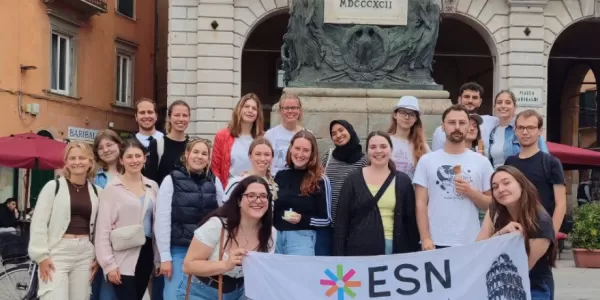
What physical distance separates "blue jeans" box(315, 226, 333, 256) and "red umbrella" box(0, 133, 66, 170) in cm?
1062

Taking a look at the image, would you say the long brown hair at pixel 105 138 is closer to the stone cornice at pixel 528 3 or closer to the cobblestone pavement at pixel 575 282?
the cobblestone pavement at pixel 575 282

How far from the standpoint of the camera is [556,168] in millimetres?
6430

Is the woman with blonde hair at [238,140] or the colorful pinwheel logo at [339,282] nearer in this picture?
the colorful pinwheel logo at [339,282]

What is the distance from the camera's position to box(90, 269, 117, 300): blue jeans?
6.56m

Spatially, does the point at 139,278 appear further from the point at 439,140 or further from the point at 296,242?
the point at 439,140

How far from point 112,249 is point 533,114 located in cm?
323

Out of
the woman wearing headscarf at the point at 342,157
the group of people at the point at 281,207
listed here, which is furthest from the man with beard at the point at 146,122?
the woman wearing headscarf at the point at 342,157

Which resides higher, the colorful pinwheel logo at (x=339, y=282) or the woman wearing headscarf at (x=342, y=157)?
the woman wearing headscarf at (x=342, y=157)

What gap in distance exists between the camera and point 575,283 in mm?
11906

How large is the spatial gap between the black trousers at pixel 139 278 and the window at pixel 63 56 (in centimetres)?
2074

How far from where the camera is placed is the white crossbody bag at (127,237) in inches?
252

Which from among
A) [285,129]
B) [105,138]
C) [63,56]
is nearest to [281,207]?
[285,129]

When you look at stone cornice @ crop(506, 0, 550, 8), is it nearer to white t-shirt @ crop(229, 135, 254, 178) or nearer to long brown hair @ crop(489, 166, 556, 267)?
white t-shirt @ crop(229, 135, 254, 178)

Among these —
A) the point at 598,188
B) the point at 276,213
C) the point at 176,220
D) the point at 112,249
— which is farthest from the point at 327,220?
the point at 598,188
